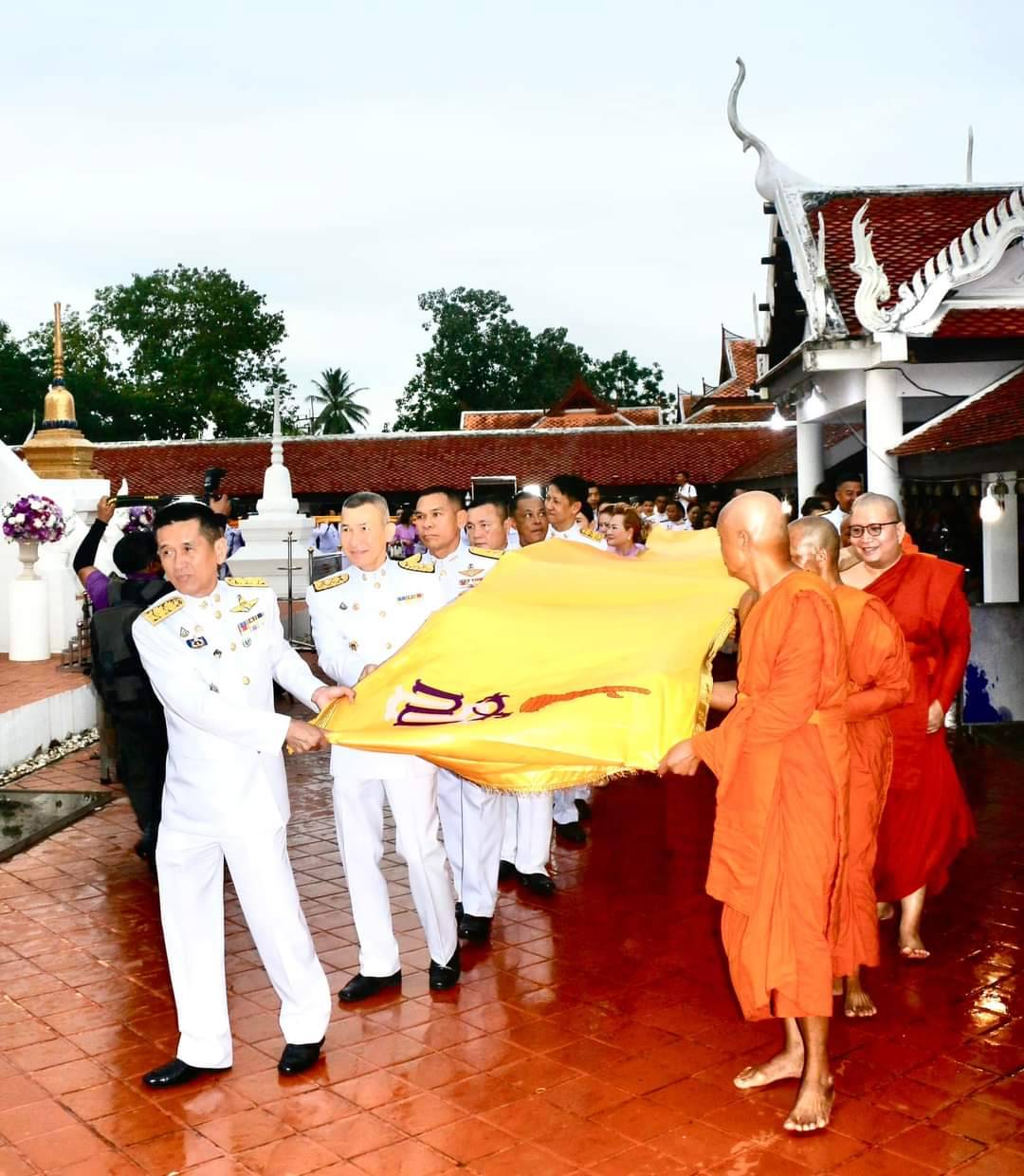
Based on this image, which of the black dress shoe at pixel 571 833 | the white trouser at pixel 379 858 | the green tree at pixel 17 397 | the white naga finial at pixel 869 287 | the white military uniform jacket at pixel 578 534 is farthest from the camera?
the green tree at pixel 17 397

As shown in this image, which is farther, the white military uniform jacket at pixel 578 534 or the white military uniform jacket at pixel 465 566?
the white military uniform jacket at pixel 578 534

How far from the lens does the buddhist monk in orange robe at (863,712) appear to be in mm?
4391

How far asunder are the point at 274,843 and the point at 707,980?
1946 millimetres

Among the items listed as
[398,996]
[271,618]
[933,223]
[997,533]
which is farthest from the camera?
[933,223]

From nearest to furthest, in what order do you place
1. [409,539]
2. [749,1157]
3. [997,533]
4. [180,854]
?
1. [749,1157]
2. [180,854]
3. [997,533]
4. [409,539]

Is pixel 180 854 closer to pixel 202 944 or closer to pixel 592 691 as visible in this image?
pixel 202 944

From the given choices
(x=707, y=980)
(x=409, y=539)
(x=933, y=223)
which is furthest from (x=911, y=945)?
(x=409, y=539)

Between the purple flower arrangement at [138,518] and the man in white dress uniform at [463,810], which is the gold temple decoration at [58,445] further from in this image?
the man in white dress uniform at [463,810]

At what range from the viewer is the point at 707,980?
5312 millimetres

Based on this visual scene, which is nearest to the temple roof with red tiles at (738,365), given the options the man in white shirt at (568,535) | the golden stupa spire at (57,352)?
the golden stupa spire at (57,352)

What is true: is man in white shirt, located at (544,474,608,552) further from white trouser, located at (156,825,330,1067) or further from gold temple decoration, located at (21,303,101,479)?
gold temple decoration, located at (21,303,101,479)

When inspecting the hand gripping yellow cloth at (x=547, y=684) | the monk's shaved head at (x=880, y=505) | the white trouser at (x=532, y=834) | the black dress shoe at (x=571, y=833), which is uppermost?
the monk's shaved head at (x=880, y=505)

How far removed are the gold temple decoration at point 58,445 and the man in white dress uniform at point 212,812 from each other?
55.7 feet

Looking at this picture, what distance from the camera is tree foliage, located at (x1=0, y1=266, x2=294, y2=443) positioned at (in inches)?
2151
